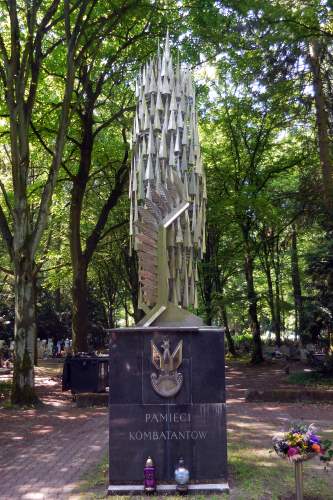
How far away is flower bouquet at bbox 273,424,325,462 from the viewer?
6348mm

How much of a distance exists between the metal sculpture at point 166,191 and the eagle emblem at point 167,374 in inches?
25.3

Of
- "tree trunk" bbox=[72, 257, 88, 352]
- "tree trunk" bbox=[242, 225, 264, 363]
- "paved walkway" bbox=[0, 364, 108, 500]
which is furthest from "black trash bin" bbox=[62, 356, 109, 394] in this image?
"tree trunk" bbox=[242, 225, 264, 363]

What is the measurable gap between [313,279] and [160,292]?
38.1 ft

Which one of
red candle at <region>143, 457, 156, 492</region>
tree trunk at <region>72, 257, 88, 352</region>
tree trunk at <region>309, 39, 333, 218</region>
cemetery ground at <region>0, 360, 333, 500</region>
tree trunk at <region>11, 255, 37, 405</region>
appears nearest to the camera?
red candle at <region>143, 457, 156, 492</region>

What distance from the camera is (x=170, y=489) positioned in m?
7.22

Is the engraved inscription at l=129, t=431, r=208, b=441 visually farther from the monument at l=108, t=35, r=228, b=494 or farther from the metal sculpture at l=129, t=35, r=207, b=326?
the metal sculpture at l=129, t=35, r=207, b=326

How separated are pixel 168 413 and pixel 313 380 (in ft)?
38.7

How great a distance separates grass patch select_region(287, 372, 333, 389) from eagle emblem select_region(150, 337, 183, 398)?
1085 cm

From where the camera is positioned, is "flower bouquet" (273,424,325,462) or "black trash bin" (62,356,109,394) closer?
"flower bouquet" (273,424,325,462)

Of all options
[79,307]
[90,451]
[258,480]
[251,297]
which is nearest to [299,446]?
[258,480]

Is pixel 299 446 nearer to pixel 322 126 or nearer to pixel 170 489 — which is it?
pixel 170 489

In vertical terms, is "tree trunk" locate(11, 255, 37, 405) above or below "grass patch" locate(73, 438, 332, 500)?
above

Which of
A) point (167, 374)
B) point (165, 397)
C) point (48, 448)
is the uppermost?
point (167, 374)

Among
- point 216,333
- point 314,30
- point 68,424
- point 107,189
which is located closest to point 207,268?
point 107,189
